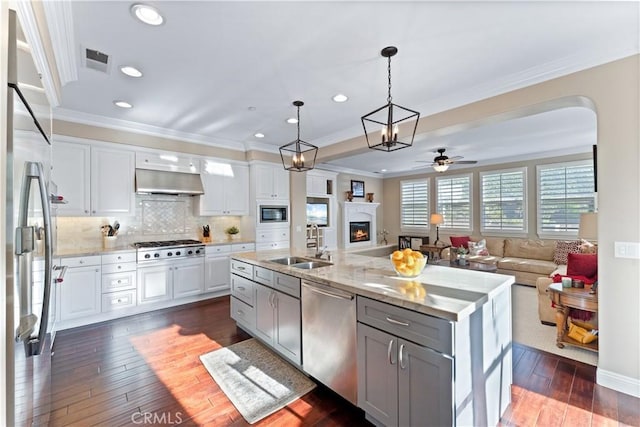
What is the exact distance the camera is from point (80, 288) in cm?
355

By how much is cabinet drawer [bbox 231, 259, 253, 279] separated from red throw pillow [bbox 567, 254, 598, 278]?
3698mm

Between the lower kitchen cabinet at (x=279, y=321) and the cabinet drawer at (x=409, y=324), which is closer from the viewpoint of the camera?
the cabinet drawer at (x=409, y=324)

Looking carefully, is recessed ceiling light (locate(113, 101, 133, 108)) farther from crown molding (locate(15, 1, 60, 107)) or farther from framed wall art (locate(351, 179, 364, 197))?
framed wall art (locate(351, 179, 364, 197))

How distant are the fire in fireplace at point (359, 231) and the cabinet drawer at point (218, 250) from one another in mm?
4149

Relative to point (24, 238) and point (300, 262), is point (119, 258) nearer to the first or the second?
point (300, 262)

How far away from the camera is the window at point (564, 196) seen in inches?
222

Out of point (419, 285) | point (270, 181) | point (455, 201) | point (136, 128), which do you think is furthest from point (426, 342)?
point (455, 201)

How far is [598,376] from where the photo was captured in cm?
234

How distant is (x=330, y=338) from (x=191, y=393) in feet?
4.00

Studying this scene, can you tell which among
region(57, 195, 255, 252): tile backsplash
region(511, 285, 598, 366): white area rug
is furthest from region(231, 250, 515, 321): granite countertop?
region(57, 195, 255, 252): tile backsplash

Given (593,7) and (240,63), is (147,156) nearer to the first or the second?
(240,63)

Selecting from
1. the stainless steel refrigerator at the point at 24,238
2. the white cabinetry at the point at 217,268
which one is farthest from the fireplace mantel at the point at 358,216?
the stainless steel refrigerator at the point at 24,238

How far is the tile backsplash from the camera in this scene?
398 centimetres

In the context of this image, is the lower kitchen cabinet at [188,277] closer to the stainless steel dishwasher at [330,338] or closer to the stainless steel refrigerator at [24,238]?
the stainless steel dishwasher at [330,338]
